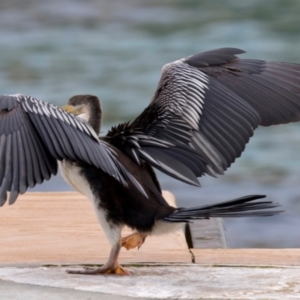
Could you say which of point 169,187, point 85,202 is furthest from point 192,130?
point 169,187

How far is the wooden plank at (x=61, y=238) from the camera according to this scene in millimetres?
4645

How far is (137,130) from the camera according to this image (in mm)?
4402

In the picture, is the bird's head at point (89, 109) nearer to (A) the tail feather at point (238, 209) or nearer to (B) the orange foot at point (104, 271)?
(B) the orange foot at point (104, 271)

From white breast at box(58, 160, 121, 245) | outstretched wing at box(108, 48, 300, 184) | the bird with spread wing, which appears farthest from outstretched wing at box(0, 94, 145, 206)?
outstretched wing at box(108, 48, 300, 184)

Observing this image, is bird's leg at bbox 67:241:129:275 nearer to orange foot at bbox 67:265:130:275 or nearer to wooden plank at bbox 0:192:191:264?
orange foot at bbox 67:265:130:275

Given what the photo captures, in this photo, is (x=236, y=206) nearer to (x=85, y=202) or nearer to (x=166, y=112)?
(x=166, y=112)

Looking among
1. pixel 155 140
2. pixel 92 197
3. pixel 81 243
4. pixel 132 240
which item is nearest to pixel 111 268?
pixel 132 240

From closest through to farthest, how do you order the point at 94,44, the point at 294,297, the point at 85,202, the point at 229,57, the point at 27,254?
the point at 294,297 → the point at 27,254 → the point at 229,57 → the point at 85,202 → the point at 94,44

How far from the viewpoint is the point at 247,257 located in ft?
15.4

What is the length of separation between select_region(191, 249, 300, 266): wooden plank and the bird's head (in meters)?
0.77

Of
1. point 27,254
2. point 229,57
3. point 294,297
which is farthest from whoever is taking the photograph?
point 229,57

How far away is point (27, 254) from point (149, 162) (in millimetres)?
839

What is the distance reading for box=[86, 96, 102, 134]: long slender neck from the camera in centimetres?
461

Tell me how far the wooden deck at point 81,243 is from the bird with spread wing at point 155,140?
0.35 metres
